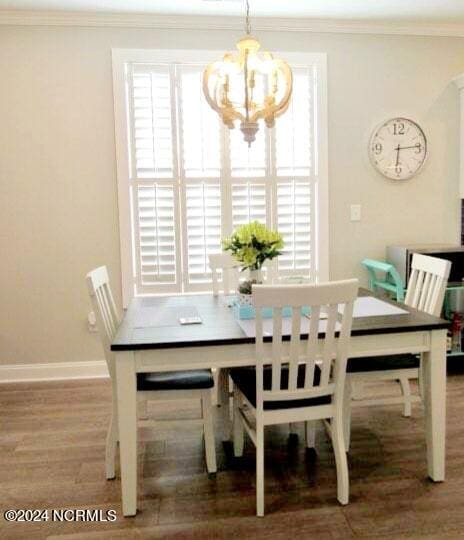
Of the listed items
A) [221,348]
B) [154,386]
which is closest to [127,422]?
[154,386]

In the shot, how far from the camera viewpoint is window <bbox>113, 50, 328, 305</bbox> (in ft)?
12.2

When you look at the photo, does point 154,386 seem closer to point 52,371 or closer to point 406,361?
point 406,361

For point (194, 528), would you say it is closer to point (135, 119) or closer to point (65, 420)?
point (65, 420)

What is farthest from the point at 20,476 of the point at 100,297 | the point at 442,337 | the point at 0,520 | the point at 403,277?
the point at 403,277

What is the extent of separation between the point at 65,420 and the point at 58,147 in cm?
194

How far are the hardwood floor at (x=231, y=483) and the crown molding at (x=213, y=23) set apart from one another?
2.71m

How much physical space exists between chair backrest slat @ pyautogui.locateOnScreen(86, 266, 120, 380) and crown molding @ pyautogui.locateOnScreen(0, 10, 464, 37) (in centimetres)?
203

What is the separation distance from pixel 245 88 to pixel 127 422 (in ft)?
5.21

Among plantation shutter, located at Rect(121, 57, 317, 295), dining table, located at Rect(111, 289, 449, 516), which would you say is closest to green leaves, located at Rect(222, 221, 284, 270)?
dining table, located at Rect(111, 289, 449, 516)

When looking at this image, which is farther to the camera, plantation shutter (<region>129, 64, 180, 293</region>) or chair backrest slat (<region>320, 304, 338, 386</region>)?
plantation shutter (<region>129, 64, 180, 293</region>)

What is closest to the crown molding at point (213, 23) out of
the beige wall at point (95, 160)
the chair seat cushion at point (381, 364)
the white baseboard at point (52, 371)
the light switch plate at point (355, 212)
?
the beige wall at point (95, 160)

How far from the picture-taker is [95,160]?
371 centimetres

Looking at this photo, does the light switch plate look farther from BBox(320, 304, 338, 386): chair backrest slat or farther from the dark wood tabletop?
BBox(320, 304, 338, 386): chair backrest slat

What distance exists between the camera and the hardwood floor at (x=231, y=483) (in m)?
2.02
